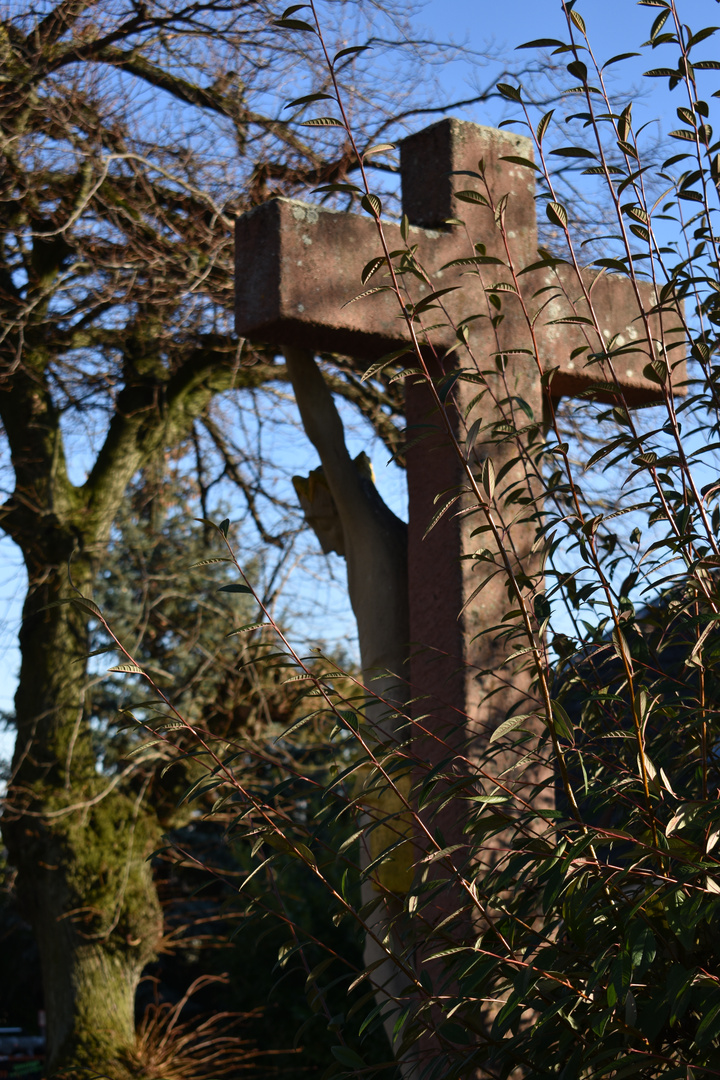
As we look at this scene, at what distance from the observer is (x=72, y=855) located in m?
5.55

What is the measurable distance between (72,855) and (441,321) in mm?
4378

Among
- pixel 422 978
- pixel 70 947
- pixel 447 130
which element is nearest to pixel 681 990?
pixel 422 978

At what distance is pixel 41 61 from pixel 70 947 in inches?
184

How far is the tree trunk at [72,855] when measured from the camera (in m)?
5.33

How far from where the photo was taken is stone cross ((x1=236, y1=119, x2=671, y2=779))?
2049mm

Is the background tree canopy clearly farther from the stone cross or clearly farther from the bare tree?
the stone cross

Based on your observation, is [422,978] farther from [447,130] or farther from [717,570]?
[447,130]

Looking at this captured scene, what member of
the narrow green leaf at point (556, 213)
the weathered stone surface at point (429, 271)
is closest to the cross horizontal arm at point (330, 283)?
the weathered stone surface at point (429, 271)

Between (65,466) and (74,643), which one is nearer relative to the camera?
(74,643)

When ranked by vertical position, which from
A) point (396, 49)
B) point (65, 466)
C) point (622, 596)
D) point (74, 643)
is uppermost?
point (396, 49)

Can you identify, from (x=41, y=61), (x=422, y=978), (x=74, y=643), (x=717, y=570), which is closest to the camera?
(x=422, y=978)

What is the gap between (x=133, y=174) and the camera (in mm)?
5574

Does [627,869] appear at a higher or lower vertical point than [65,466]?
lower

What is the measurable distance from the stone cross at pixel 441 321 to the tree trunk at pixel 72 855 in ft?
11.4
